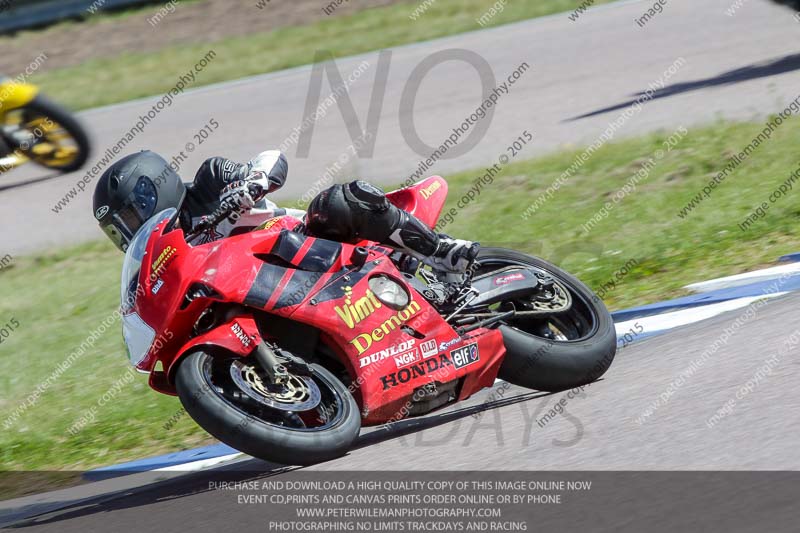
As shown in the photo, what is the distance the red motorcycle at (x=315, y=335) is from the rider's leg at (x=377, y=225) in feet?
0.32

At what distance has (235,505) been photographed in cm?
443

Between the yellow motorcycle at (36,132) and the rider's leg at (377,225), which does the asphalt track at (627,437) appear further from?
the yellow motorcycle at (36,132)

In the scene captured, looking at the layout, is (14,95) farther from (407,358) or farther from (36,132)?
(407,358)

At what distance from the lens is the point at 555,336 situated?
576 cm

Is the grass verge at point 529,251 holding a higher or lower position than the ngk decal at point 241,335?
lower

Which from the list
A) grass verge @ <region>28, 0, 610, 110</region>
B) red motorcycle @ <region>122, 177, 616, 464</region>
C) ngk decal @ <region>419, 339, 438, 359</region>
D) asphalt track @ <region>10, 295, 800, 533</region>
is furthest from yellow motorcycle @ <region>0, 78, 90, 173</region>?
ngk decal @ <region>419, 339, 438, 359</region>

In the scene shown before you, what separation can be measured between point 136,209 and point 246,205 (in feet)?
1.78

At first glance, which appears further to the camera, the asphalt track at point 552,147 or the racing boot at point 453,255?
the racing boot at point 453,255

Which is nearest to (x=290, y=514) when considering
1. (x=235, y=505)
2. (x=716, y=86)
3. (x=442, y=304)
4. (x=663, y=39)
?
(x=235, y=505)

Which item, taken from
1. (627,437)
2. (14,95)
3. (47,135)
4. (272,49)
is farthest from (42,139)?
(627,437)

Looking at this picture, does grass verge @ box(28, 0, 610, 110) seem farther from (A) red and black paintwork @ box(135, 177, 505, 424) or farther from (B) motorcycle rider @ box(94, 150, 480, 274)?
(A) red and black paintwork @ box(135, 177, 505, 424)

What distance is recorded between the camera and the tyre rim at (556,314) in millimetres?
5688

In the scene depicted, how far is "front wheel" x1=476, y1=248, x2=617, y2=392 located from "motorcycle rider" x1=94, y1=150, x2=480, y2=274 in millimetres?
406

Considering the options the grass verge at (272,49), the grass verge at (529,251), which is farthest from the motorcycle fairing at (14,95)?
the grass verge at (272,49)
